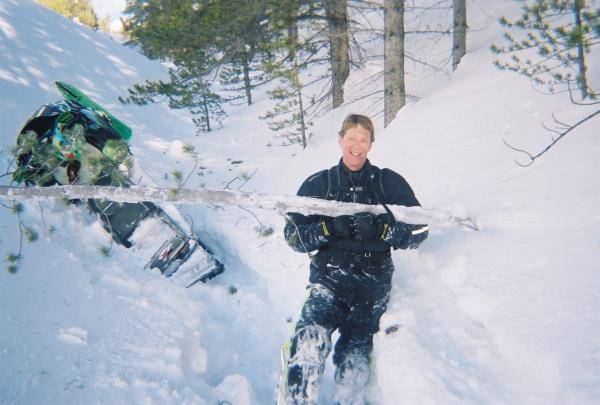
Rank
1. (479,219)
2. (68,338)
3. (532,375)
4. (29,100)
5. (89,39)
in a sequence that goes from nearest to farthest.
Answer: (532,375) → (68,338) → (479,219) → (29,100) → (89,39)

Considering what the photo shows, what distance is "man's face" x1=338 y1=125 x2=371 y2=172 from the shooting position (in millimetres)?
3246

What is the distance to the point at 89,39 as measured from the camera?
17078 mm

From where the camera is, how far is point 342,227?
322cm

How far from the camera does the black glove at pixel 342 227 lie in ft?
10.5

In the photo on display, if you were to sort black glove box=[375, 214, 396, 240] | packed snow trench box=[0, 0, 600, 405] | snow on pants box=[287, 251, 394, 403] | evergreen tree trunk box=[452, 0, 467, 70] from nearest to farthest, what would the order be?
1. packed snow trench box=[0, 0, 600, 405]
2. snow on pants box=[287, 251, 394, 403]
3. black glove box=[375, 214, 396, 240]
4. evergreen tree trunk box=[452, 0, 467, 70]

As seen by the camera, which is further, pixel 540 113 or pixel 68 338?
pixel 540 113

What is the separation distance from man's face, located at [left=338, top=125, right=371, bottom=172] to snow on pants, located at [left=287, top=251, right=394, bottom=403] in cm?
95

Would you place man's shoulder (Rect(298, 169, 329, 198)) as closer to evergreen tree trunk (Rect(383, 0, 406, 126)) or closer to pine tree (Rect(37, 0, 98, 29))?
evergreen tree trunk (Rect(383, 0, 406, 126))

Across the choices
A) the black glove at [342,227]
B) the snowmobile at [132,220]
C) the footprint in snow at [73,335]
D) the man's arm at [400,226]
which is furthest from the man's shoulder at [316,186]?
the footprint in snow at [73,335]

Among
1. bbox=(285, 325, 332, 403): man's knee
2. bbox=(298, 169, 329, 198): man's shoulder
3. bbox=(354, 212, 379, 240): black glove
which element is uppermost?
bbox=(298, 169, 329, 198): man's shoulder

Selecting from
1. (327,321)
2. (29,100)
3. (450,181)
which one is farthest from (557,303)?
(29,100)

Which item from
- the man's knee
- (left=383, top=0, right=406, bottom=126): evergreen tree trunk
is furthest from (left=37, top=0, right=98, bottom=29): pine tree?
the man's knee

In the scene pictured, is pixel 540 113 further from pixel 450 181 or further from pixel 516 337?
pixel 516 337

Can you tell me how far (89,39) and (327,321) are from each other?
66.4 ft
